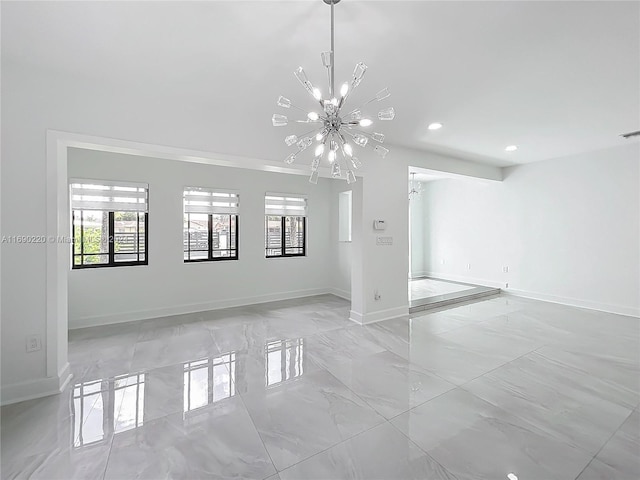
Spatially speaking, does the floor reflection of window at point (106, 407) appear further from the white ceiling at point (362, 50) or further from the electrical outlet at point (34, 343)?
the white ceiling at point (362, 50)

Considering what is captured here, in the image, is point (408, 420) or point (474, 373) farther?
point (474, 373)

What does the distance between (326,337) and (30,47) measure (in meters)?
3.79

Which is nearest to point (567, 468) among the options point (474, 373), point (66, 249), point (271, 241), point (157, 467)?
point (474, 373)

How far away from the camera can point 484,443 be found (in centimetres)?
180

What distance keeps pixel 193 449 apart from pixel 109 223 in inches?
147

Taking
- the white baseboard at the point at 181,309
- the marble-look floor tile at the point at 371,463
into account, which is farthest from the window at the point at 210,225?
the marble-look floor tile at the point at 371,463

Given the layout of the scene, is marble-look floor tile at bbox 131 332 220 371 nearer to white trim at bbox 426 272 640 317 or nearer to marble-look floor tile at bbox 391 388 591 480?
marble-look floor tile at bbox 391 388 591 480

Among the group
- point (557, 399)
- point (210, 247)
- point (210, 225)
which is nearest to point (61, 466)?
point (557, 399)

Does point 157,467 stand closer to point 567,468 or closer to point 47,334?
point 47,334

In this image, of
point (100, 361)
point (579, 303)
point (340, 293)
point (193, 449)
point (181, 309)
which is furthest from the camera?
point (340, 293)

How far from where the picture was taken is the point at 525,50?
205 cm

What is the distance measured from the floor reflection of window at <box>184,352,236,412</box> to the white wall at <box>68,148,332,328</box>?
2.04 m

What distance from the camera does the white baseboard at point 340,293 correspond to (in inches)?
224

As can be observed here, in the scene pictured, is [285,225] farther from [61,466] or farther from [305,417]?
[61,466]
